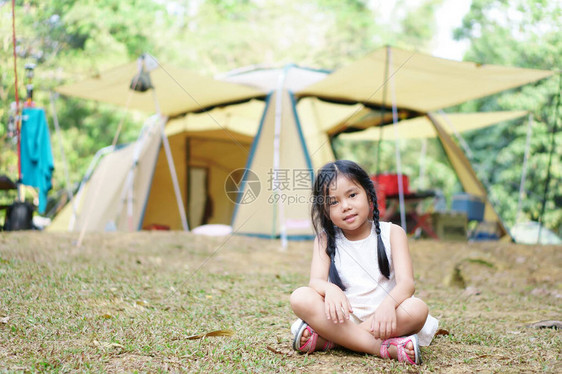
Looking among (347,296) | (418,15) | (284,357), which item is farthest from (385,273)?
(418,15)

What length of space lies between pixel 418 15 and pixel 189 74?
48.2 ft

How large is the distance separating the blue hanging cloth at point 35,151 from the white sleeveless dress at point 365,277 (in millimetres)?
4263

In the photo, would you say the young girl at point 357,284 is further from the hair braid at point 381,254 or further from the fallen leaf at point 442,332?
the fallen leaf at point 442,332

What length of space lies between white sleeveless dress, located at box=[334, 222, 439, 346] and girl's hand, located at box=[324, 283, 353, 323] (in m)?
0.13

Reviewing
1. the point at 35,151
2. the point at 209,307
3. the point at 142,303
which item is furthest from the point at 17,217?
the point at 209,307

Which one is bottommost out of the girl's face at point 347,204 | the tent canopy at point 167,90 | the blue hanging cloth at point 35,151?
the girl's face at point 347,204

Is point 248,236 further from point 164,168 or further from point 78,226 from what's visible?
point 78,226

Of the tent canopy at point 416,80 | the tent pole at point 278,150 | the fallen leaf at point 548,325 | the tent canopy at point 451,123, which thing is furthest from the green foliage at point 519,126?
the fallen leaf at point 548,325

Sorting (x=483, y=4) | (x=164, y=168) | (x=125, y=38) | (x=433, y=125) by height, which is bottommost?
(x=164, y=168)

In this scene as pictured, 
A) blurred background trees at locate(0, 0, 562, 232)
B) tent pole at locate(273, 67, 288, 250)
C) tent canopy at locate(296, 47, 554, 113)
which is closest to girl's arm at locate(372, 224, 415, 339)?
tent canopy at locate(296, 47, 554, 113)

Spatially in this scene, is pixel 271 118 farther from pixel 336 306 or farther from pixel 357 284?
pixel 336 306

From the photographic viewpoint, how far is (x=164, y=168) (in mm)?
6930

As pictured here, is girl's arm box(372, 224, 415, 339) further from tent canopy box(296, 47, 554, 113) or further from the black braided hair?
tent canopy box(296, 47, 554, 113)

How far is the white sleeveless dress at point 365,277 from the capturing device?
69.3 inches
